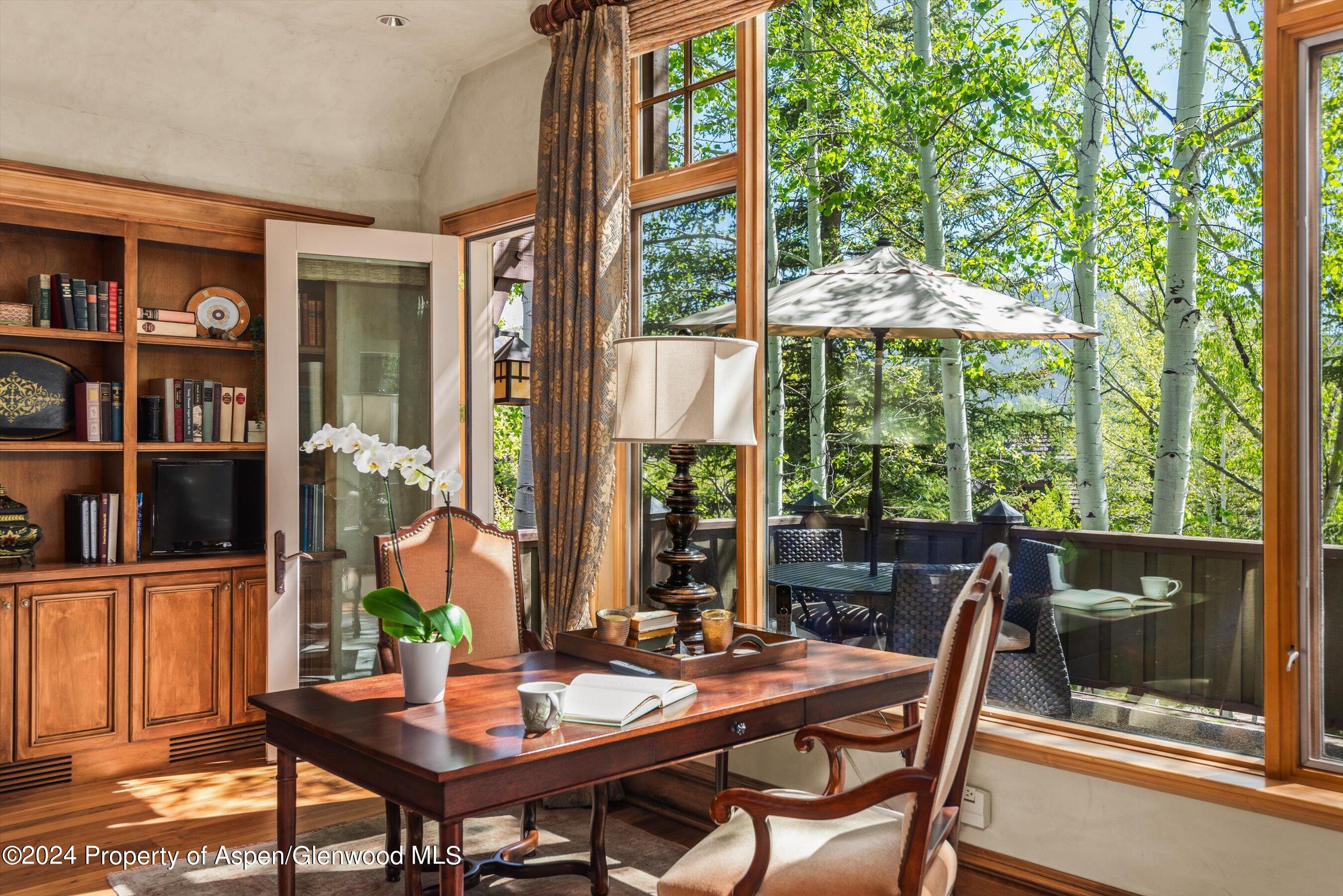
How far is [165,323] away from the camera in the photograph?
4254mm

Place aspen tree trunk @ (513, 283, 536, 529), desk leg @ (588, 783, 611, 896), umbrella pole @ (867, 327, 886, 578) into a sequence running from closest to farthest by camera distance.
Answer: desk leg @ (588, 783, 611, 896)
umbrella pole @ (867, 327, 886, 578)
aspen tree trunk @ (513, 283, 536, 529)

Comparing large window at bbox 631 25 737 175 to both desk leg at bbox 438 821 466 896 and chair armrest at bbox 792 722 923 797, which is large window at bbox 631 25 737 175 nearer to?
chair armrest at bbox 792 722 923 797

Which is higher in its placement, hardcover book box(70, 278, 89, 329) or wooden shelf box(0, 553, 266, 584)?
hardcover book box(70, 278, 89, 329)

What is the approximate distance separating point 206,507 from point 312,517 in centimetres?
44

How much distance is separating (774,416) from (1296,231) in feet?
5.15

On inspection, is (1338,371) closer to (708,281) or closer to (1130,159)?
(1130,159)

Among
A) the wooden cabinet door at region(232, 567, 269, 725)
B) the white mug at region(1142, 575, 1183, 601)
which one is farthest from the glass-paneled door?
the white mug at region(1142, 575, 1183, 601)

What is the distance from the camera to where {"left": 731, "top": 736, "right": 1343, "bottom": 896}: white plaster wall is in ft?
7.13

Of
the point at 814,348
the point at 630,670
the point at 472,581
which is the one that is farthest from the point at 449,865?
the point at 814,348

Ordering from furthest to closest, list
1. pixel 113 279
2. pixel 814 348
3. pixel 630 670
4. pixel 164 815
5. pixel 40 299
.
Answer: pixel 113 279, pixel 40 299, pixel 164 815, pixel 814 348, pixel 630 670

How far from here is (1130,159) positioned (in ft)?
8.27

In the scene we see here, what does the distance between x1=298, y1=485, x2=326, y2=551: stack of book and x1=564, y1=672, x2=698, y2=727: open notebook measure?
237 centimetres

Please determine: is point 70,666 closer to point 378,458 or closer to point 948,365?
point 378,458

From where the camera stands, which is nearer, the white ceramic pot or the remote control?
the white ceramic pot
